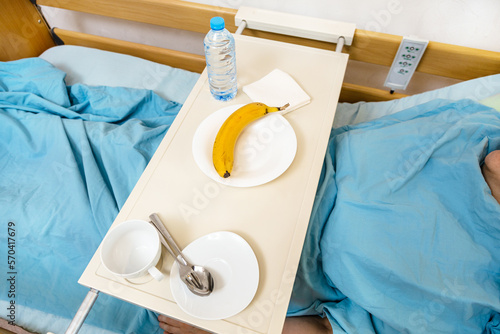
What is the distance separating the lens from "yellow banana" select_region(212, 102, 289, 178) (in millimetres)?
803

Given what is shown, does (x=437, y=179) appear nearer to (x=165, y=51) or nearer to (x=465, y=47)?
(x=465, y=47)

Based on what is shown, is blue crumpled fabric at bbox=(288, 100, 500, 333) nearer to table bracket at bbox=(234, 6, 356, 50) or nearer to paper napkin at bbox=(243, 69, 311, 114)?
paper napkin at bbox=(243, 69, 311, 114)

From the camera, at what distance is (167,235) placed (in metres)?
0.71

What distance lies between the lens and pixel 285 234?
74cm

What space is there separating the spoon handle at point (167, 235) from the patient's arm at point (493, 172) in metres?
0.81

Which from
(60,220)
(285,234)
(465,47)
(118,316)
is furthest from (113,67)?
(465,47)

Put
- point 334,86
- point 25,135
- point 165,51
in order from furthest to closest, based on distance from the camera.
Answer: point 165,51, point 25,135, point 334,86

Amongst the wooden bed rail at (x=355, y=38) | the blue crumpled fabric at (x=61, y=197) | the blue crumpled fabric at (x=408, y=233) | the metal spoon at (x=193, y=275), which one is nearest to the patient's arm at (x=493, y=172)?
the blue crumpled fabric at (x=408, y=233)

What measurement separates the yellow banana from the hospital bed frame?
1.84ft

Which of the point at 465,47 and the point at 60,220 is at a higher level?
the point at 465,47

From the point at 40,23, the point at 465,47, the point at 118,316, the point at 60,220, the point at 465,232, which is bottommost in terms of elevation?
the point at 118,316

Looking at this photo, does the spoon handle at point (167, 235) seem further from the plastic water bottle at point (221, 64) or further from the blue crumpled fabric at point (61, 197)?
the plastic water bottle at point (221, 64)

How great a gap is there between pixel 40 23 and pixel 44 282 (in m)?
1.40

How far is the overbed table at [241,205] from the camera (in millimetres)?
659
